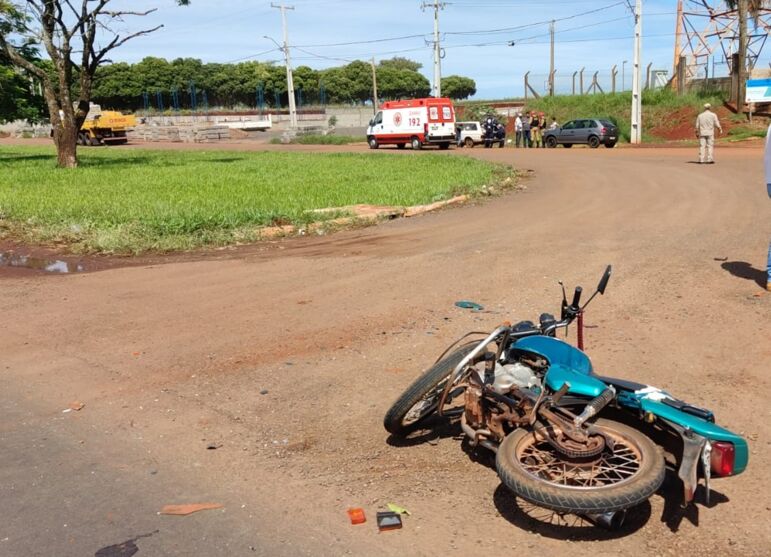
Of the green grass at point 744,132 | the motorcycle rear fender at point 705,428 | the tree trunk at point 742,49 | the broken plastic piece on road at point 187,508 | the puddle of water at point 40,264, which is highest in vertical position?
the tree trunk at point 742,49

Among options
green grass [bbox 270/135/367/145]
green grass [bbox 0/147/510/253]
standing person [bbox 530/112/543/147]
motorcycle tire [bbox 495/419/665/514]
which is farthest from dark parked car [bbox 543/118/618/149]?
motorcycle tire [bbox 495/419/665/514]

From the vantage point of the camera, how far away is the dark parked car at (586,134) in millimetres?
34031

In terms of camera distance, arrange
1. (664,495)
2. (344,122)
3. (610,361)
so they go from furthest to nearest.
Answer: (344,122), (610,361), (664,495)

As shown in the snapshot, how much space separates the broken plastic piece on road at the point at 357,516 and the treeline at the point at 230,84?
8327 cm

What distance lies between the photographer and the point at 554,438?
11.2 feet

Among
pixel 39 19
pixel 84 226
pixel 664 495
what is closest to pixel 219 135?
pixel 39 19

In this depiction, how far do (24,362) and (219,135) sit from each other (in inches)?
2085

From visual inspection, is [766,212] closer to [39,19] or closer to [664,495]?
[664,495]

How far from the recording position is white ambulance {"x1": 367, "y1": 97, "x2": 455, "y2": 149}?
123ft

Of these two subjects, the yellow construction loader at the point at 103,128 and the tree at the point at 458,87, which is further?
the tree at the point at 458,87

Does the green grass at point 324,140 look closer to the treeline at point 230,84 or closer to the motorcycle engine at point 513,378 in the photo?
the treeline at point 230,84

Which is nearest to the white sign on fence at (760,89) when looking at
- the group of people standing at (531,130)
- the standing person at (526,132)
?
the group of people standing at (531,130)

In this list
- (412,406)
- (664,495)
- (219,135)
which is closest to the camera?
(664,495)

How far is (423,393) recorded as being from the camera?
3.93 metres
